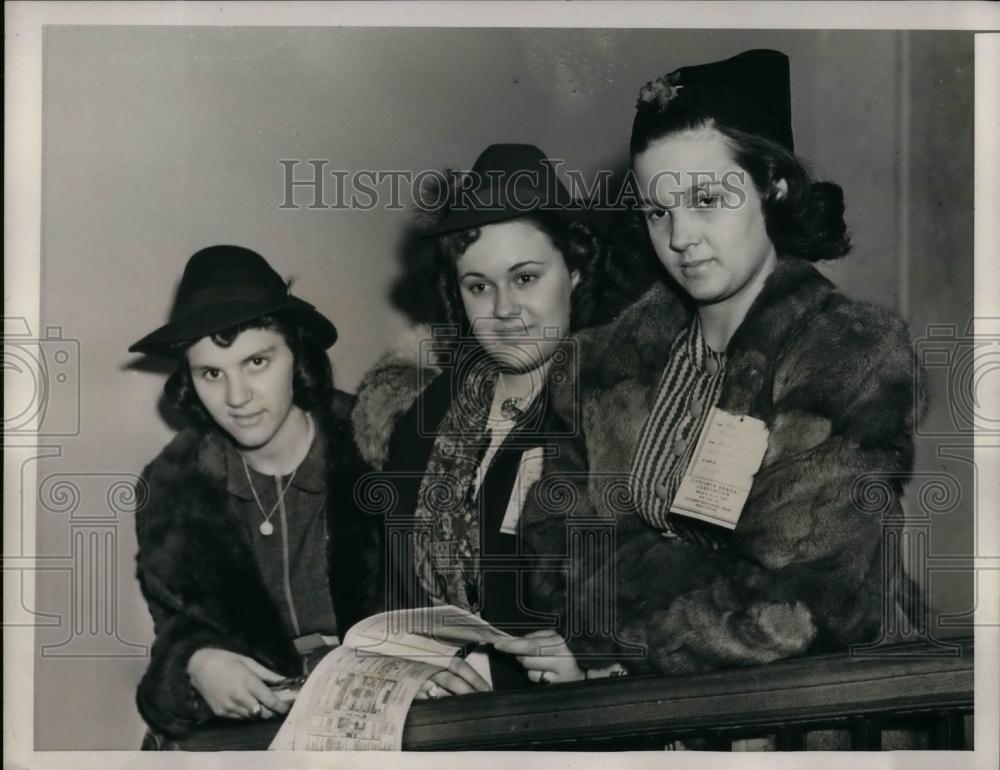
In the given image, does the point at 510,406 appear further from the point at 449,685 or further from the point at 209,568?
the point at 209,568

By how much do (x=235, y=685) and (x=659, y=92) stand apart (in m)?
1.66

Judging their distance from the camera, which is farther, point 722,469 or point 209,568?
point 209,568

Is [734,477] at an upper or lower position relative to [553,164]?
lower

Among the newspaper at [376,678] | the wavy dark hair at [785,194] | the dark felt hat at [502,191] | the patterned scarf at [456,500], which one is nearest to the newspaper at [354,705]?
the newspaper at [376,678]

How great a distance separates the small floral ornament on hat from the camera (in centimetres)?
264

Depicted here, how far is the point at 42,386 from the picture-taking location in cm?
273

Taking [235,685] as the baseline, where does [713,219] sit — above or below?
above

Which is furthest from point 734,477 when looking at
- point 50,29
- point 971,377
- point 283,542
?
point 50,29

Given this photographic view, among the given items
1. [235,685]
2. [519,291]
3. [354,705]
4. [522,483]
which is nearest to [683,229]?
[519,291]

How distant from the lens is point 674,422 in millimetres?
2623

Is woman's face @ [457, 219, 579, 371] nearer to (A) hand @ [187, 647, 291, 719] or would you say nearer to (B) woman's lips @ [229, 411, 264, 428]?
(B) woman's lips @ [229, 411, 264, 428]

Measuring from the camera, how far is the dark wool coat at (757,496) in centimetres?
252

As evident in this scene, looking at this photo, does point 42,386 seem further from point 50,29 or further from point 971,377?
point 971,377

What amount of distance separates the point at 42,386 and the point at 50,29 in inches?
32.9
